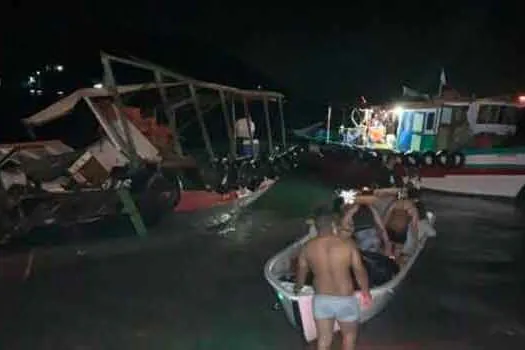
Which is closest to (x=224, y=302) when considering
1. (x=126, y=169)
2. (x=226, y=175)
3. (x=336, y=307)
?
(x=336, y=307)

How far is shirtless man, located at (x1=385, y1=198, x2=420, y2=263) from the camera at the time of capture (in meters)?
12.3

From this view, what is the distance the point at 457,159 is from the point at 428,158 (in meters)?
1.20

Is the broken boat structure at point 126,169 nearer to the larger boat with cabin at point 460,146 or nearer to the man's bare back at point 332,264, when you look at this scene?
the larger boat with cabin at point 460,146

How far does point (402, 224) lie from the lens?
40.7ft

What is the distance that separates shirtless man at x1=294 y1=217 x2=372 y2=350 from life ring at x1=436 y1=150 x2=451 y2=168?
69.7ft

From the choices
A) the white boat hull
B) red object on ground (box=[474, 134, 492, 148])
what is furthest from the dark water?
red object on ground (box=[474, 134, 492, 148])

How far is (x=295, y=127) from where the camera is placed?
156 feet

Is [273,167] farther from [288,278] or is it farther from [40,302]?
[288,278]

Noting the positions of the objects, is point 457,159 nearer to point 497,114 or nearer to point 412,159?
point 412,159

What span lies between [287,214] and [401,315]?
11409 millimetres

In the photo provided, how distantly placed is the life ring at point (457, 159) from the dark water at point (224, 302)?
9.70m

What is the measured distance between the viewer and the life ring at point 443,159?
28391 mm

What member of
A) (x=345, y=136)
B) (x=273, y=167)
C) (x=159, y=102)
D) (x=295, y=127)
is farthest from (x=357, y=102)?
(x=159, y=102)

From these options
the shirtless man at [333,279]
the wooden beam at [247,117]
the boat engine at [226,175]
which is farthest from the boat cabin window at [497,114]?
the shirtless man at [333,279]
